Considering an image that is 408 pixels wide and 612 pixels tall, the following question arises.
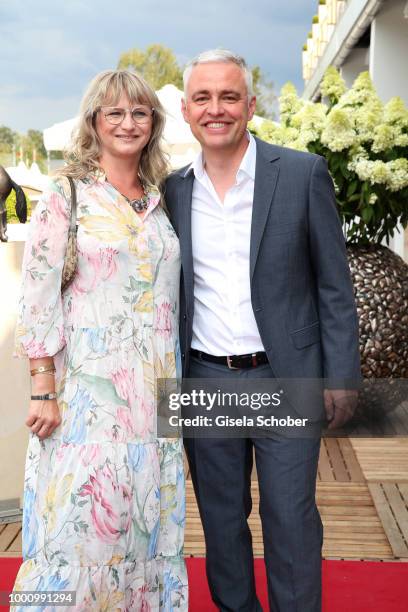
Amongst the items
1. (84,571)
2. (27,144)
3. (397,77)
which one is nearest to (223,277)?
(84,571)

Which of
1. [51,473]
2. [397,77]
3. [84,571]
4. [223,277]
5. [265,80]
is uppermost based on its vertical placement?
[265,80]

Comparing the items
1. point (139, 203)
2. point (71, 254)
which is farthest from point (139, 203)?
point (71, 254)

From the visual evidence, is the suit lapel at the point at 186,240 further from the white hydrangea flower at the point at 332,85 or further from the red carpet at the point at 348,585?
the white hydrangea flower at the point at 332,85

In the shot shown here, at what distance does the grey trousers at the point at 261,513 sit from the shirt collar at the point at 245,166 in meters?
0.59

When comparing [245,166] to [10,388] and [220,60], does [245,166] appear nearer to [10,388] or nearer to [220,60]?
[220,60]

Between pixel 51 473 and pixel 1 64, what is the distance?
128 metres

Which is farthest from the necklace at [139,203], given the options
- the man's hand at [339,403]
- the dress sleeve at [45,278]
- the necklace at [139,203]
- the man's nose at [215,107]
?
the man's hand at [339,403]

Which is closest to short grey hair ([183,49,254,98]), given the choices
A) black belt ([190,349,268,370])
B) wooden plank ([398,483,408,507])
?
black belt ([190,349,268,370])

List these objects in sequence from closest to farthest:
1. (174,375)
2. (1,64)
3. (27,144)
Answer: (174,375)
(27,144)
(1,64)

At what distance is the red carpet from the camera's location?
2.89m

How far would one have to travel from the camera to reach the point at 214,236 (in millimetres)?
2445

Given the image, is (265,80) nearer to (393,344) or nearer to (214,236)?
(393,344)

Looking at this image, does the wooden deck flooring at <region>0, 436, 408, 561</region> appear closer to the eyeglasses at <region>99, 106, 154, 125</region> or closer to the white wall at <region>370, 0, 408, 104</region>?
the eyeglasses at <region>99, 106, 154, 125</region>

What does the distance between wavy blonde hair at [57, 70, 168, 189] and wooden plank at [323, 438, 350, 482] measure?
2.50m
